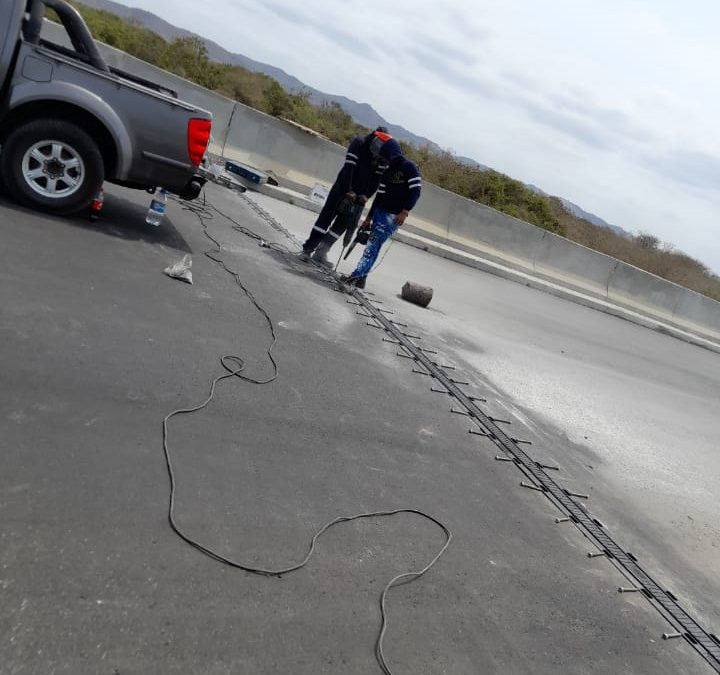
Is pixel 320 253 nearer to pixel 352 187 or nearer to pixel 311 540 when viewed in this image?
pixel 352 187

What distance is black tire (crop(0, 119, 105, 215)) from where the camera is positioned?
21.5 ft

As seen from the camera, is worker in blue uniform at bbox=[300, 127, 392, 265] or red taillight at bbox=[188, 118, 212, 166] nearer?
red taillight at bbox=[188, 118, 212, 166]

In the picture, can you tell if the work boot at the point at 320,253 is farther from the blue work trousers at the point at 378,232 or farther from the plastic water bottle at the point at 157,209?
the plastic water bottle at the point at 157,209

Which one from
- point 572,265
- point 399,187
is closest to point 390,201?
point 399,187

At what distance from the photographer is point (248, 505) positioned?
351 centimetres

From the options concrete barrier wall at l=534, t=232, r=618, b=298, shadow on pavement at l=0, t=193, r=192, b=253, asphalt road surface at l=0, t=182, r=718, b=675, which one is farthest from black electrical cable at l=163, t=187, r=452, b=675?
concrete barrier wall at l=534, t=232, r=618, b=298

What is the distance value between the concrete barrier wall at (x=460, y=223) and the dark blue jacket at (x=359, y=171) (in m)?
8.12

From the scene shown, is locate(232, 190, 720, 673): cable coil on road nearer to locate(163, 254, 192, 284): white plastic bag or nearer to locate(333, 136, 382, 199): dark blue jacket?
locate(163, 254, 192, 284): white plastic bag

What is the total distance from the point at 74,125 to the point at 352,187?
4.06 metres

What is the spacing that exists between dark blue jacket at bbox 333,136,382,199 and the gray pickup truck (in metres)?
2.78

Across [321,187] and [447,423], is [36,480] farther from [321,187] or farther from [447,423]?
[321,187]

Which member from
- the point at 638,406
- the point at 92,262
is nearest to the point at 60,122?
the point at 92,262

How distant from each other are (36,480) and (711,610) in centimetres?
390

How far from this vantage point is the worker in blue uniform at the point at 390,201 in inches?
373
